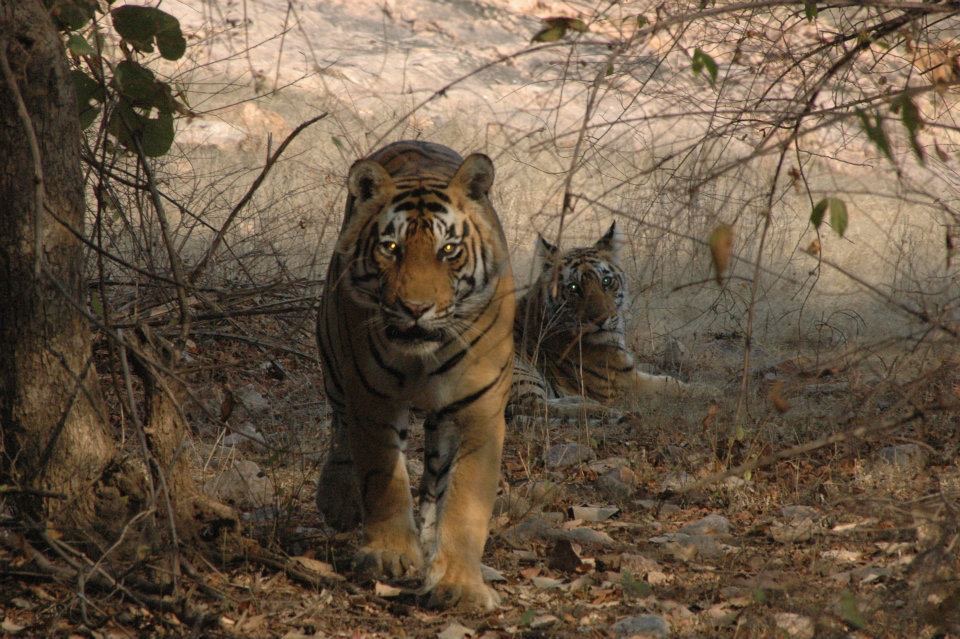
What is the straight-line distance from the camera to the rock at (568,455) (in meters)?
5.18

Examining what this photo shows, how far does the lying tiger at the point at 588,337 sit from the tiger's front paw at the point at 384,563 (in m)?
2.84

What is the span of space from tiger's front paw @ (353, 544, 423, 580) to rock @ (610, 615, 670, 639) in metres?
0.79

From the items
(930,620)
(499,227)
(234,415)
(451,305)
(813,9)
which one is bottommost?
(234,415)

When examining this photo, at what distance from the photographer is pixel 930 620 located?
89.7 inches

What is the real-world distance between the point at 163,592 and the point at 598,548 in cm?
167

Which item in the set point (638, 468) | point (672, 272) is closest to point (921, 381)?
point (638, 468)

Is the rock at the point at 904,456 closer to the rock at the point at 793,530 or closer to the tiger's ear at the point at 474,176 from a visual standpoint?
the rock at the point at 793,530

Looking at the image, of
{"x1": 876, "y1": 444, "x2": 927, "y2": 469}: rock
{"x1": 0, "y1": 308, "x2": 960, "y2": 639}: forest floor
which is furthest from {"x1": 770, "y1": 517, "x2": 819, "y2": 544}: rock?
{"x1": 876, "y1": 444, "x2": 927, "y2": 469}: rock

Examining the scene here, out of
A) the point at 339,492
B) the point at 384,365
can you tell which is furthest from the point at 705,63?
the point at 339,492

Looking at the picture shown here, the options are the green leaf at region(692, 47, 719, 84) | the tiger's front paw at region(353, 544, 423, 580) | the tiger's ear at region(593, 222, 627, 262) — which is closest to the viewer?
the green leaf at region(692, 47, 719, 84)

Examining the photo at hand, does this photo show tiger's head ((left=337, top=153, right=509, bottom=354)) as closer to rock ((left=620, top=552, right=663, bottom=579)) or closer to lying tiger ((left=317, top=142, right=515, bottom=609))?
lying tiger ((left=317, top=142, right=515, bottom=609))

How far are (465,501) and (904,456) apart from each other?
7.96ft

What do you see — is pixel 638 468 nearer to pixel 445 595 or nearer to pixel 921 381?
pixel 445 595

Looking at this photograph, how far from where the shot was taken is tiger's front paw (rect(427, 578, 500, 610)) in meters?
3.39
